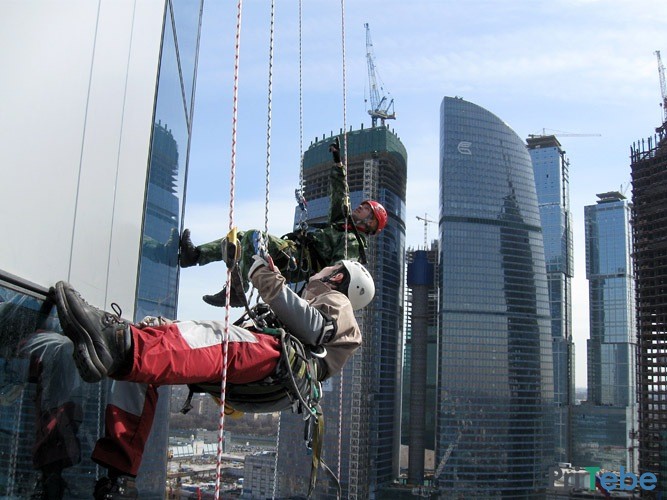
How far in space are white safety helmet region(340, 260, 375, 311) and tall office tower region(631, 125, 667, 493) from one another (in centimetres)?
4875

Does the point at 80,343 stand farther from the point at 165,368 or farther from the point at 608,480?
the point at 608,480

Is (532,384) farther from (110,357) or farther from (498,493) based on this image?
(110,357)

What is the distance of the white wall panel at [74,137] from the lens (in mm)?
1539

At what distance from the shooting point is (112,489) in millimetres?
2418

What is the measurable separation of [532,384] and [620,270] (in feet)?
176

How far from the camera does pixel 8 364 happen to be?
167 cm

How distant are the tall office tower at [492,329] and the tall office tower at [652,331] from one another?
12092 millimetres

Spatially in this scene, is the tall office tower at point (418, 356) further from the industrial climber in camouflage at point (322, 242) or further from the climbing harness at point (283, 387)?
the climbing harness at point (283, 387)

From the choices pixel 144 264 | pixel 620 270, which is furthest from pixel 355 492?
pixel 620 270

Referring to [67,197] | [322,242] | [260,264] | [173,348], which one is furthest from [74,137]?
[322,242]

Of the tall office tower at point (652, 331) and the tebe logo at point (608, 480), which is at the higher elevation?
the tall office tower at point (652, 331)

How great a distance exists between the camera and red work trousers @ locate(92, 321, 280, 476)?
2121 millimetres

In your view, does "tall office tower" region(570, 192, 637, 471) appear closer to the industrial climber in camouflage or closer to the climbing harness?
the industrial climber in camouflage

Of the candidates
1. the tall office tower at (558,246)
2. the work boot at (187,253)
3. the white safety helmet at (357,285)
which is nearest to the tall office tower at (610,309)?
the tall office tower at (558,246)
